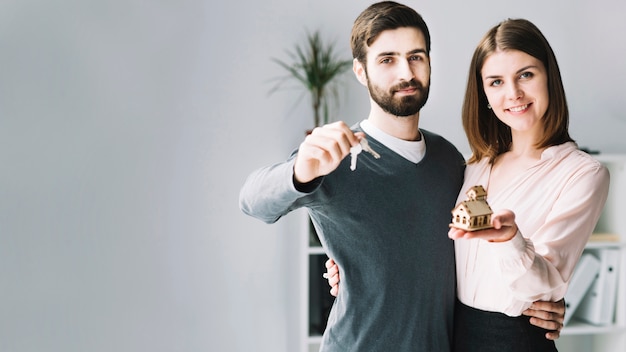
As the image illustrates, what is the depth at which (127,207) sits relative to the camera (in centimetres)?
331

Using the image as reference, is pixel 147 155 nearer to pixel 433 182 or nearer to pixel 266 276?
pixel 266 276

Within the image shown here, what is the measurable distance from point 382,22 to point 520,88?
372 millimetres

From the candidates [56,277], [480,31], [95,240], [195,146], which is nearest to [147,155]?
[195,146]

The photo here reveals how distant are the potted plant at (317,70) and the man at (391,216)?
1.50 metres

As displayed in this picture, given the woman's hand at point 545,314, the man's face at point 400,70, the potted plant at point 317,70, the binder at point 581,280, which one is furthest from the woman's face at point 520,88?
the binder at point 581,280

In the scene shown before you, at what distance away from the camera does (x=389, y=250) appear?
5.74 ft

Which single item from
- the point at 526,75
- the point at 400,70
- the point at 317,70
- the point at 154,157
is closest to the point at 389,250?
the point at 400,70

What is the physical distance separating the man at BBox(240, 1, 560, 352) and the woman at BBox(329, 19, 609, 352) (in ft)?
0.24

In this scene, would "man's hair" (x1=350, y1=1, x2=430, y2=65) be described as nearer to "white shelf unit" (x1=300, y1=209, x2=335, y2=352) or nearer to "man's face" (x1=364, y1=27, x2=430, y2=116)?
"man's face" (x1=364, y1=27, x2=430, y2=116)

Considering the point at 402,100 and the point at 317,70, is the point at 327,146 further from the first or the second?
the point at 317,70

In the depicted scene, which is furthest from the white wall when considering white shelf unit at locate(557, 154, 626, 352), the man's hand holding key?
the man's hand holding key

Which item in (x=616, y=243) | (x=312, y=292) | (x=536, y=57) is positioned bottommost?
(x=312, y=292)

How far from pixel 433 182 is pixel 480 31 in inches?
81.3

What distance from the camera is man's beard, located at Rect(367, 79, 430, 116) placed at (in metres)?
1.80
